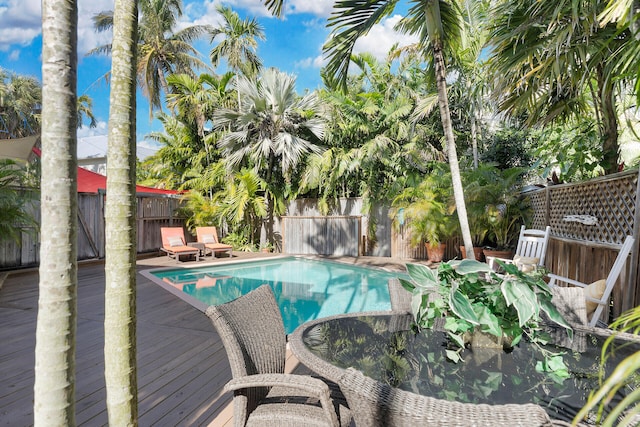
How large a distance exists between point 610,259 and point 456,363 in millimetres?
4058

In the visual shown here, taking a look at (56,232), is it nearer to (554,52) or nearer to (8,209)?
(554,52)

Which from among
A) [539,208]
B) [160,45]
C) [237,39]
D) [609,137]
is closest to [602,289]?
[609,137]

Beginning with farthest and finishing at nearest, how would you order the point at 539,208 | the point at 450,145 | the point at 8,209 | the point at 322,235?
the point at 322,235 → the point at 539,208 → the point at 450,145 → the point at 8,209

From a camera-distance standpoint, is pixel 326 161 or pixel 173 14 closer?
pixel 326 161

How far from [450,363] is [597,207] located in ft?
14.9

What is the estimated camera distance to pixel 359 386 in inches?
37.7

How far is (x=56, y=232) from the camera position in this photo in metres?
1.05

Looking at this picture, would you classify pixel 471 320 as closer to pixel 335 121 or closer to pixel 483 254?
pixel 483 254

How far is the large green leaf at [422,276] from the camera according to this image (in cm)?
160

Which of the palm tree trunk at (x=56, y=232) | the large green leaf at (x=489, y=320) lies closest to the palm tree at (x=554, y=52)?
the large green leaf at (x=489, y=320)

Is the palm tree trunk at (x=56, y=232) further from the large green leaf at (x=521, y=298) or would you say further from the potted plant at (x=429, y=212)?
the potted plant at (x=429, y=212)

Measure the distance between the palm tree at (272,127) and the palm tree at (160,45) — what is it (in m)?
7.02

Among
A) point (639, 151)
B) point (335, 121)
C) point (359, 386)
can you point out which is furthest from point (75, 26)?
point (639, 151)

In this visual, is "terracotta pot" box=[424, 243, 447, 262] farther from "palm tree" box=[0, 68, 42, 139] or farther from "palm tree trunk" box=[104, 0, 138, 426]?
"palm tree" box=[0, 68, 42, 139]
